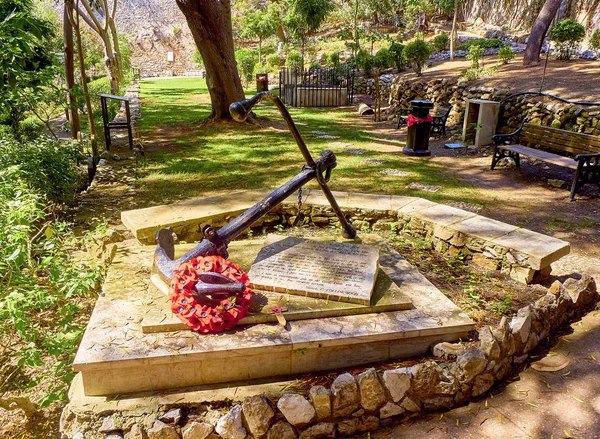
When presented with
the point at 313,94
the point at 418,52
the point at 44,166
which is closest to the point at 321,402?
the point at 44,166

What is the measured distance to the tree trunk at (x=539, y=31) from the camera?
1289cm

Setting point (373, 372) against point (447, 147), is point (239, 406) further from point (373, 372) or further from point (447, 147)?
point (447, 147)

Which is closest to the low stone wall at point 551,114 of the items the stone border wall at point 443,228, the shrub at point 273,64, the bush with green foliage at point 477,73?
the bush with green foliage at point 477,73

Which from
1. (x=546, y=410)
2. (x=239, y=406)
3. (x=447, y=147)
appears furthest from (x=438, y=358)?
→ (x=447, y=147)

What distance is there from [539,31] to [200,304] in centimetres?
1464

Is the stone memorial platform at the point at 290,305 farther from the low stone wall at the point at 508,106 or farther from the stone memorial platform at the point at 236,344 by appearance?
the low stone wall at the point at 508,106

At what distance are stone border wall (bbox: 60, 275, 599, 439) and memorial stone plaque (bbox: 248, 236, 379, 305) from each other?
1.89ft

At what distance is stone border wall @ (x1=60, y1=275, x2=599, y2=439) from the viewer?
6.80ft

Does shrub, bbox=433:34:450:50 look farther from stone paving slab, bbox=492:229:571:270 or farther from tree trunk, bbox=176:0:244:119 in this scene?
stone paving slab, bbox=492:229:571:270

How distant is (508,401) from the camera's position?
7.71 ft

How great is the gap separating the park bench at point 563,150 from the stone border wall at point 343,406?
4.71 meters

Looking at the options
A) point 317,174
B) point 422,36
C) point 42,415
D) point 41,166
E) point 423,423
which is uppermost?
point 422,36

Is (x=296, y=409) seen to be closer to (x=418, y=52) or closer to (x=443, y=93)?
(x=443, y=93)

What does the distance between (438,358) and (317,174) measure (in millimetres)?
1362
